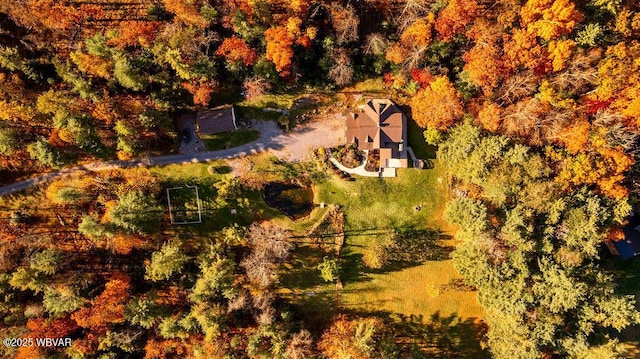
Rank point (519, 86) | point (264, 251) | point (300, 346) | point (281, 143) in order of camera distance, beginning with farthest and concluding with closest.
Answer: point (281, 143)
point (264, 251)
point (300, 346)
point (519, 86)

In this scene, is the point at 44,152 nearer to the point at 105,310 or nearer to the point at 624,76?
the point at 105,310

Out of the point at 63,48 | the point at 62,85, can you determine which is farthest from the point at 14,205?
the point at 63,48

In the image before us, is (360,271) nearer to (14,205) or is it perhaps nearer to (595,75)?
(595,75)

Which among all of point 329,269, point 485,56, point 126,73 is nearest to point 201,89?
point 126,73

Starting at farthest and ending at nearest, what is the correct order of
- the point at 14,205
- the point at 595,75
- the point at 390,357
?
1. the point at 14,205
2. the point at 390,357
3. the point at 595,75

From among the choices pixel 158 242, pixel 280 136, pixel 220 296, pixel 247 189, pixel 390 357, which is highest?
pixel 280 136

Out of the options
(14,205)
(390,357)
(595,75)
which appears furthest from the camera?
(14,205)
